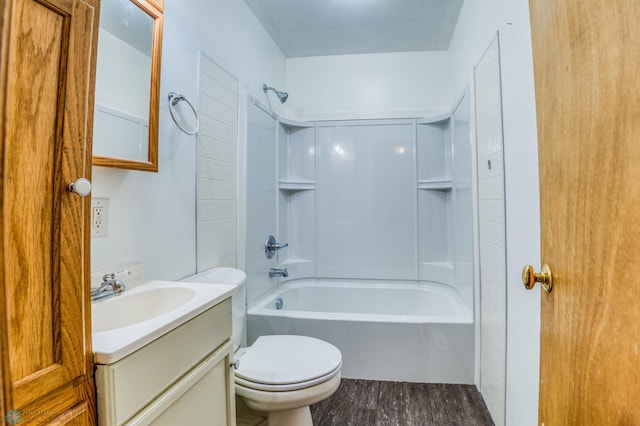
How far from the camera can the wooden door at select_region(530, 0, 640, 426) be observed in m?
0.43

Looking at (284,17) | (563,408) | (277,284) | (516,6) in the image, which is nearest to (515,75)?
(516,6)

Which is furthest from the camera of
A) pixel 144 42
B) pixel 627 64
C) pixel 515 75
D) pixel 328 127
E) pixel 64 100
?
pixel 328 127

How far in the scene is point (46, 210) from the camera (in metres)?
0.52

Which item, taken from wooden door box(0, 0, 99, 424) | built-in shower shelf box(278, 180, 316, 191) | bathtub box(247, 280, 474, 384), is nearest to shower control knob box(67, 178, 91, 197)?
wooden door box(0, 0, 99, 424)

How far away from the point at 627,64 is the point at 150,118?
4.57 ft

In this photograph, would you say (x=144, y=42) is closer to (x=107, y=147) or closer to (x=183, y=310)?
(x=107, y=147)

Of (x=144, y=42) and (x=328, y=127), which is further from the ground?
(x=328, y=127)

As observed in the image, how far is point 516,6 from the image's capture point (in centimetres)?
129

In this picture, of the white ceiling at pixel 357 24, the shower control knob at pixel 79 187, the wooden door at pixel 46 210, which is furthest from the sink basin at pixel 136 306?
the white ceiling at pixel 357 24

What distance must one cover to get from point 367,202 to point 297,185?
2.26ft

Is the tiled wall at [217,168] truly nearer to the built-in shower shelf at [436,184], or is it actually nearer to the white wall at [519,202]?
the white wall at [519,202]

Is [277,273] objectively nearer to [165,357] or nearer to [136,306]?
[136,306]

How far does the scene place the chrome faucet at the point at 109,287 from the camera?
0.98 metres

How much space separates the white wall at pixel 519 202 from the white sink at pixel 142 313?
115 centimetres
